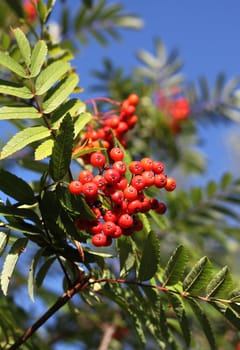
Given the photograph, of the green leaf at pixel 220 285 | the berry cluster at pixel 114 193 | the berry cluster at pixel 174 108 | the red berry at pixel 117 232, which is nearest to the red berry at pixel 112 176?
the berry cluster at pixel 114 193

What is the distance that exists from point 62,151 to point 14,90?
0.29m

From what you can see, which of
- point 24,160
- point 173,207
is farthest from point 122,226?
point 173,207

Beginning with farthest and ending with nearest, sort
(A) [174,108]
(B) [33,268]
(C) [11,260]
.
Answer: (A) [174,108], (B) [33,268], (C) [11,260]

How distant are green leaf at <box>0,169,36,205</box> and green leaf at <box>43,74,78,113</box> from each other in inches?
8.5

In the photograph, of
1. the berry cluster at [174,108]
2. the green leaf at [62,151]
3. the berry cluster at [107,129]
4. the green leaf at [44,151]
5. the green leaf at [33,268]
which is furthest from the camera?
A: the berry cluster at [174,108]

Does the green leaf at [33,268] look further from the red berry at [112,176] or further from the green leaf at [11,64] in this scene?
the green leaf at [11,64]

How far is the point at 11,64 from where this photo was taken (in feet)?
4.06

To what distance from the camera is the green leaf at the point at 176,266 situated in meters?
1.14

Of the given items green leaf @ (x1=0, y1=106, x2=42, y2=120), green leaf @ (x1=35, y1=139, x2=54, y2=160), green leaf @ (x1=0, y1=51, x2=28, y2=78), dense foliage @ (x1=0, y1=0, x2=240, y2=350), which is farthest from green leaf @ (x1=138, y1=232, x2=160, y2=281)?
green leaf @ (x1=0, y1=51, x2=28, y2=78)

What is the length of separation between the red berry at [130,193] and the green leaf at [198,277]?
203 mm

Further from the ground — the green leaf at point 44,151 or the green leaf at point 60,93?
the green leaf at point 60,93

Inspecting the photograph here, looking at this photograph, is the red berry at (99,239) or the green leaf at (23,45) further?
the green leaf at (23,45)

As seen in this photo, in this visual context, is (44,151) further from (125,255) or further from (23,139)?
(125,255)

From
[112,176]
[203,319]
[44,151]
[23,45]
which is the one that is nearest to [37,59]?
[23,45]
